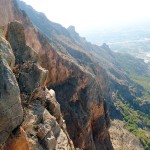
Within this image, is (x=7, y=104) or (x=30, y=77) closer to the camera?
(x=7, y=104)

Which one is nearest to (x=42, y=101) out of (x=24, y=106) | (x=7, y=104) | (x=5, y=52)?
(x=24, y=106)

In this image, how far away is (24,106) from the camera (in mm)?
32469

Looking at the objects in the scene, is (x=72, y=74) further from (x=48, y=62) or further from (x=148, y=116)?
(x=148, y=116)

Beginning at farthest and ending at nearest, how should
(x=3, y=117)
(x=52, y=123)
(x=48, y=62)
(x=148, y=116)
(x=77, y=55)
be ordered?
1. (x=77, y=55)
2. (x=148, y=116)
3. (x=48, y=62)
4. (x=52, y=123)
5. (x=3, y=117)

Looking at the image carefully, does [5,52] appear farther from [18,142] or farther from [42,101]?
[18,142]

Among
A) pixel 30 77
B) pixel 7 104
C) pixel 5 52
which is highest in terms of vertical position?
pixel 5 52

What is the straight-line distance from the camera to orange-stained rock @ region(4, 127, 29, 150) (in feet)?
88.1

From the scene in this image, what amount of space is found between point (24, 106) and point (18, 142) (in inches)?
233

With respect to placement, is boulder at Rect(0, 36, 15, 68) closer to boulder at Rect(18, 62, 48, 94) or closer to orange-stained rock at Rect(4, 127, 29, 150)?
boulder at Rect(18, 62, 48, 94)

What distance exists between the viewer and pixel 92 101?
75.6m

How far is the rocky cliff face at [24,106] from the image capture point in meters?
26.8

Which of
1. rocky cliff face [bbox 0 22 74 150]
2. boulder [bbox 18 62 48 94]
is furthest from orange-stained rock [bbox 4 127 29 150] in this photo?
boulder [bbox 18 62 48 94]

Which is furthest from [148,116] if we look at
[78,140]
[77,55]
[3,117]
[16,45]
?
[3,117]

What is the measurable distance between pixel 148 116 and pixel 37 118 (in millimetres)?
141742
